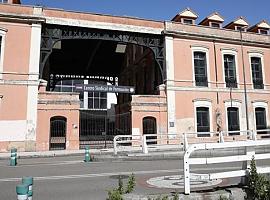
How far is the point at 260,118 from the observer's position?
Result: 1091 inches

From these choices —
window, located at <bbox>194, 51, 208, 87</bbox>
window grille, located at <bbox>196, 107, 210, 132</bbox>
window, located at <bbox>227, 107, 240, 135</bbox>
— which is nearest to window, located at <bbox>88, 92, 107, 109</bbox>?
window, located at <bbox>194, 51, 208, 87</bbox>

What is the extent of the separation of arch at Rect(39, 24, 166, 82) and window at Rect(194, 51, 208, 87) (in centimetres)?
315

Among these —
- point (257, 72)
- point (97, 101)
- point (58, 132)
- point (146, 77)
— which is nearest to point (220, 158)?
point (58, 132)

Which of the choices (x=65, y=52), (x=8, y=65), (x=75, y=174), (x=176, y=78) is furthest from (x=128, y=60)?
(x=75, y=174)

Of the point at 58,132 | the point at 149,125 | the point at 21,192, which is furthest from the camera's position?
the point at 149,125

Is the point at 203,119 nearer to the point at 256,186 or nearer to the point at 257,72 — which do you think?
the point at 257,72

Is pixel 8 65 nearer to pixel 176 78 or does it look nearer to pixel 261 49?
pixel 176 78

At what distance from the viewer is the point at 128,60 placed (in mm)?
36438

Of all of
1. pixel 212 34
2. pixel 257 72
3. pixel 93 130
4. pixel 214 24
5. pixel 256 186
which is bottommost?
pixel 256 186

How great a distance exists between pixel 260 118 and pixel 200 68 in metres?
7.51

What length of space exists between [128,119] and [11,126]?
9.20m

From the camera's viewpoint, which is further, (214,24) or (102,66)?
(102,66)

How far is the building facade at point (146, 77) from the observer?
2141 centimetres

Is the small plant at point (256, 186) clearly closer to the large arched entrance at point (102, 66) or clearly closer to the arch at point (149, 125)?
the arch at point (149, 125)
